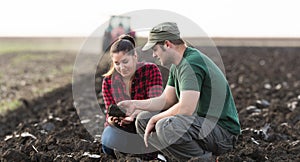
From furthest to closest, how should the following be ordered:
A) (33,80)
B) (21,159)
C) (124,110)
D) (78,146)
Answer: (33,80)
(78,146)
(21,159)
(124,110)

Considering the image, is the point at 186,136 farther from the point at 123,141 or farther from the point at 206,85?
the point at 123,141

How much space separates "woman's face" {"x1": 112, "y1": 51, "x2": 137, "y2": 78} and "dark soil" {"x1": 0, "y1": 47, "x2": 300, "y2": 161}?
2.30ft

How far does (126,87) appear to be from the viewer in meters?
4.63

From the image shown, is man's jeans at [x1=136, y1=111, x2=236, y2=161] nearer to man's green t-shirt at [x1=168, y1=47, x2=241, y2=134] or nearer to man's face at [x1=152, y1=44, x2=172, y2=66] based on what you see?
man's green t-shirt at [x1=168, y1=47, x2=241, y2=134]

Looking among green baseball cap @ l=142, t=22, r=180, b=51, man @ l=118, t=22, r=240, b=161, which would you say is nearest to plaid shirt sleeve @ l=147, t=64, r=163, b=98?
man @ l=118, t=22, r=240, b=161

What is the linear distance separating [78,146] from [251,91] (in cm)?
534

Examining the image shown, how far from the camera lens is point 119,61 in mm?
4320

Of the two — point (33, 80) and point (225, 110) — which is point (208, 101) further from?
point (33, 80)

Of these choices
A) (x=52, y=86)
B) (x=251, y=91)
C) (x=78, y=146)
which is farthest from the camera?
(x=52, y=86)

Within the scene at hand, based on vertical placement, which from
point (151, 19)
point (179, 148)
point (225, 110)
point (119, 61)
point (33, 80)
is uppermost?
point (151, 19)

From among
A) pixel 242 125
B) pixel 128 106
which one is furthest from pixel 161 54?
pixel 242 125

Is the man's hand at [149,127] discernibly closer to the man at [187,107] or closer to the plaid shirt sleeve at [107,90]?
the man at [187,107]

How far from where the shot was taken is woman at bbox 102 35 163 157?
440 centimetres

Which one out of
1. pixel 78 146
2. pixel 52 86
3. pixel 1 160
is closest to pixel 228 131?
pixel 78 146
